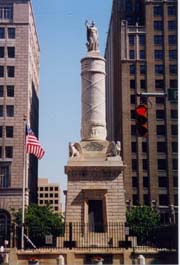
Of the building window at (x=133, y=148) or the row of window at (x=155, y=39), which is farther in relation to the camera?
the row of window at (x=155, y=39)

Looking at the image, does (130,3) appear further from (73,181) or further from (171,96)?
(171,96)

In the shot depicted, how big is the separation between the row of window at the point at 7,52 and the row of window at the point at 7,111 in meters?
7.28

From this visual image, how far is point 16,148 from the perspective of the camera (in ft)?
225

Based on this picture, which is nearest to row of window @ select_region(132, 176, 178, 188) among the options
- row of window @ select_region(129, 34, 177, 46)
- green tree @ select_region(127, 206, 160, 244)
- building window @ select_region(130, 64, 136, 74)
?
green tree @ select_region(127, 206, 160, 244)

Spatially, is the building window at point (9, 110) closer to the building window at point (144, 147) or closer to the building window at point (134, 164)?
the building window at point (134, 164)

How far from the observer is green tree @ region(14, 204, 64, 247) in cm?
6053

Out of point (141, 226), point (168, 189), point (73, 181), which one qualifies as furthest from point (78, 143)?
point (168, 189)

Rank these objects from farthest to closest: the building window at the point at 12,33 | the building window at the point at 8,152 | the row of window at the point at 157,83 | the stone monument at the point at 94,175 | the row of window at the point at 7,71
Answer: the row of window at the point at 157,83, the building window at the point at 12,33, the row of window at the point at 7,71, the building window at the point at 8,152, the stone monument at the point at 94,175

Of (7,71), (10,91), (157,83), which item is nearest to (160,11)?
(157,83)

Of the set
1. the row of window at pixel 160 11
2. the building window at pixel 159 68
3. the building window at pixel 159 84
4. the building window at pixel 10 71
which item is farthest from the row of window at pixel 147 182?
the row of window at pixel 160 11

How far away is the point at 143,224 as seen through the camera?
2418 inches

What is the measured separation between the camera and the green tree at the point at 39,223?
60531 millimetres

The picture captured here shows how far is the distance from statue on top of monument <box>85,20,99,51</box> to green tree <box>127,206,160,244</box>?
20953 millimetres

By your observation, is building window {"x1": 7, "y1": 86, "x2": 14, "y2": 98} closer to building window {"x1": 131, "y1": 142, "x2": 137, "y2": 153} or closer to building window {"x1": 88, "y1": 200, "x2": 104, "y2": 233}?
building window {"x1": 131, "y1": 142, "x2": 137, "y2": 153}
